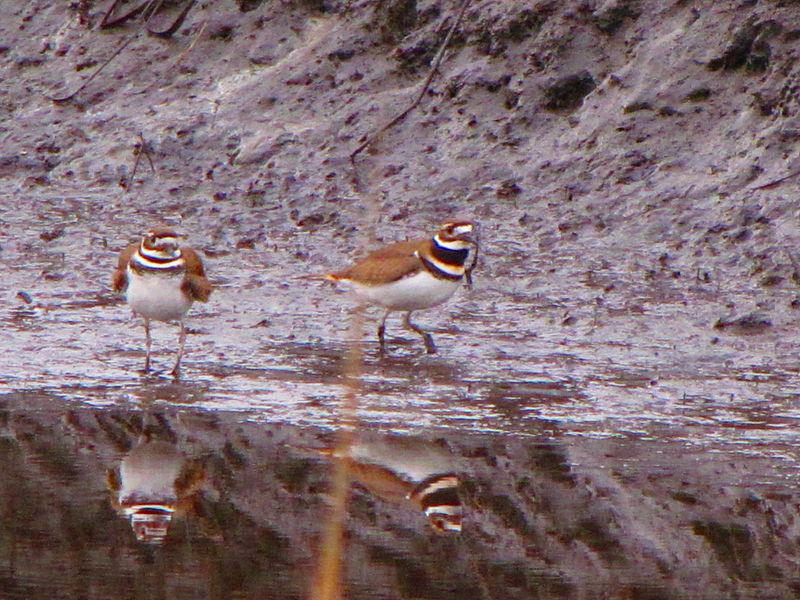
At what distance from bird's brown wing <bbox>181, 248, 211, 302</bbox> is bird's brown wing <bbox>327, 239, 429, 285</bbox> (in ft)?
3.25

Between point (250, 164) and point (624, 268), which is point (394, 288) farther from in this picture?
point (250, 164)

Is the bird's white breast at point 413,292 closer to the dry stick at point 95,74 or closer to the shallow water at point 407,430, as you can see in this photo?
the shallow water at point 407,430

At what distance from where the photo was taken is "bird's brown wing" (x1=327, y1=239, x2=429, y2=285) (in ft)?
30.5

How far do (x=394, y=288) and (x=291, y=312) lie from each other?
2.85 ft

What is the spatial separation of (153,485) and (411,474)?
1.07 meters

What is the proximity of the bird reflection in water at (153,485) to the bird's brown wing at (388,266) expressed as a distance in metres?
2.36

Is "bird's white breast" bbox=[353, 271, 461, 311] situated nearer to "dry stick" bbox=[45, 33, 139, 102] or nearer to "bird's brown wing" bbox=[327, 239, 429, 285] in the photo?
"bird's brown wing" bbox=[327, 239, 429, 285]

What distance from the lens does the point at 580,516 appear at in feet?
20.5

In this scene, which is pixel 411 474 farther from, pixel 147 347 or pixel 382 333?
pixel 382 333

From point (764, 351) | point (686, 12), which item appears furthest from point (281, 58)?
point (764, 351)

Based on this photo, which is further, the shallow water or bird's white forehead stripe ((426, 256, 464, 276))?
bird's white forehead stripe ((426, 256, 464, 276))

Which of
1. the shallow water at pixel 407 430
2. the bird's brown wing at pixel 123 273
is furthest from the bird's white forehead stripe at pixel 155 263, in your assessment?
the shallow water at pixel 407 430

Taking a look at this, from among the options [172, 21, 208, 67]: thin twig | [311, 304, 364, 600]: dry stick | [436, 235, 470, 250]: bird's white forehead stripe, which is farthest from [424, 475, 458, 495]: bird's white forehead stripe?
[172, 21, 208, 67]: thin twig

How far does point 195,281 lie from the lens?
349 inches
